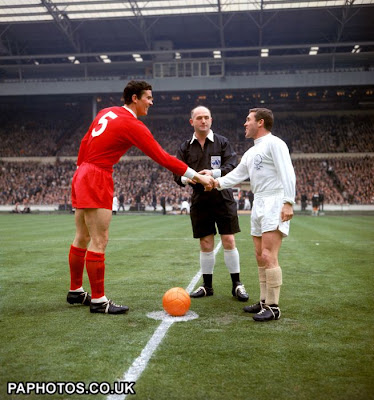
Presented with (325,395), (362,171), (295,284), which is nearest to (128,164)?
(362,171)

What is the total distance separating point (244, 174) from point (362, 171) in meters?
41.0

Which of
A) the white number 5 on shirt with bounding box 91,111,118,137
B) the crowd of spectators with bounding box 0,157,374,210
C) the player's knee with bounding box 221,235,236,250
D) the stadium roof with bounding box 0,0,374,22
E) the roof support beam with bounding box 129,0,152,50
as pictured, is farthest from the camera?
the roof support beam with bounding box 129,0,152,50

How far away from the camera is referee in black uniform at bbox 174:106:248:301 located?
19.1ft

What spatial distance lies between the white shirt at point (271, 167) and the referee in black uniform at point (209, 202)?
0.90 meters

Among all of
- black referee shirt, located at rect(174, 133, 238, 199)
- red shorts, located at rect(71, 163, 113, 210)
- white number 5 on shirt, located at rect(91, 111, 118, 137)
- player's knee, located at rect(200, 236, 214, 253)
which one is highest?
white number 5 on shirt, located at rect(91, 111, 118, 137)

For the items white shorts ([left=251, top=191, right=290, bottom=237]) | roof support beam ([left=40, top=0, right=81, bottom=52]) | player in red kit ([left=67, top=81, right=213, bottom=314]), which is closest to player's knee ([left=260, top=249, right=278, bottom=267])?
white shorts ([left=251, top=191, right=290, bottom=237])

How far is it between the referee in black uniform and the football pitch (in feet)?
1.27

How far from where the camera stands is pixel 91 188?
15.9 ft

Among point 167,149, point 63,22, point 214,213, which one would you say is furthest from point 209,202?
point 63,22

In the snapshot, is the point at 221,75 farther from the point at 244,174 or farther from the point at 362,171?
the point at 244,174

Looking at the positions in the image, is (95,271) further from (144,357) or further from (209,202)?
(209,202)

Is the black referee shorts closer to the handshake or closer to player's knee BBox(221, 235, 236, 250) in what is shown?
player's knee BBox(221, 235, 236, 250)

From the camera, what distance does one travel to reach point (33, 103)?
186 feet

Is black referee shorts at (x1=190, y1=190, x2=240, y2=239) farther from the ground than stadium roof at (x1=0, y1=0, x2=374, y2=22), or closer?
closer
